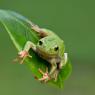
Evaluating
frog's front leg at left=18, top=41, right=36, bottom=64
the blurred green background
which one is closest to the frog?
frog's front leg at left=18, top=41, right=36, bottom=64

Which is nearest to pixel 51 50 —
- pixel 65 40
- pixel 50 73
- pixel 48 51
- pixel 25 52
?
pixel 48 51

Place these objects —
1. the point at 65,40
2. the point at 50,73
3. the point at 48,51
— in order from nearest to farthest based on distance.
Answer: the point at 50,73 < the point at 48,51 < the point at 65,40

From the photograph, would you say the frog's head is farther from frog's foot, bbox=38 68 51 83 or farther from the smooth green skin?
frog's foot, bbox=38 68 51 83

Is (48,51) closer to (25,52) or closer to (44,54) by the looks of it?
(44,54)

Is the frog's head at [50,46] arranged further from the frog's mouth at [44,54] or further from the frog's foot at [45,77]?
the frog's foot at [45,77]

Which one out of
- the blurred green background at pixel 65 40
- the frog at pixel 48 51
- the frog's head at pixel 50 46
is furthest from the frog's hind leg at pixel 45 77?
the blurred green background at pixel 65 40

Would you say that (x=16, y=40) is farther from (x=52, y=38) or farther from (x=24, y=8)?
(x=24, y=8)
